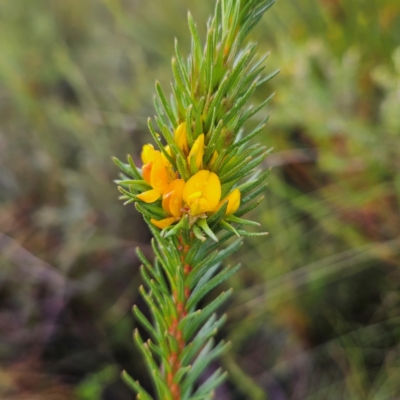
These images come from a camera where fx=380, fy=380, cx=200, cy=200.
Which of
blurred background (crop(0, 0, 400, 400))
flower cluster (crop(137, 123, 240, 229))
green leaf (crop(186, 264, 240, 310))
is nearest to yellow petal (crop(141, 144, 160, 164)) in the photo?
flower cluster (crop(137, 123, 240, 229))

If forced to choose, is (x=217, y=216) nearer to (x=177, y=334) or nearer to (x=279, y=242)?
(x=177, y=334)

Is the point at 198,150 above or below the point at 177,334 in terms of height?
above

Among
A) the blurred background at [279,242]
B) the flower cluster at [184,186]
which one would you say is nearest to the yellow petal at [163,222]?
the flower cluster at [184,186]

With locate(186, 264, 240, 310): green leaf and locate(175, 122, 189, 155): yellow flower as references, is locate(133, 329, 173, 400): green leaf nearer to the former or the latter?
locate(186, 264, 240, 310): green leaf

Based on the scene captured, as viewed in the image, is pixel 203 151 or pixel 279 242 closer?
pixel 203 151

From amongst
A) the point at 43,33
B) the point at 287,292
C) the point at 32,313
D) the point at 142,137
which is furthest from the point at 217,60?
the point at 43,33

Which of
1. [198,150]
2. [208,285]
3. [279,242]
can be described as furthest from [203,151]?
[279,242]

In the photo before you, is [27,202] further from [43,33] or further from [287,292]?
[287,292]
